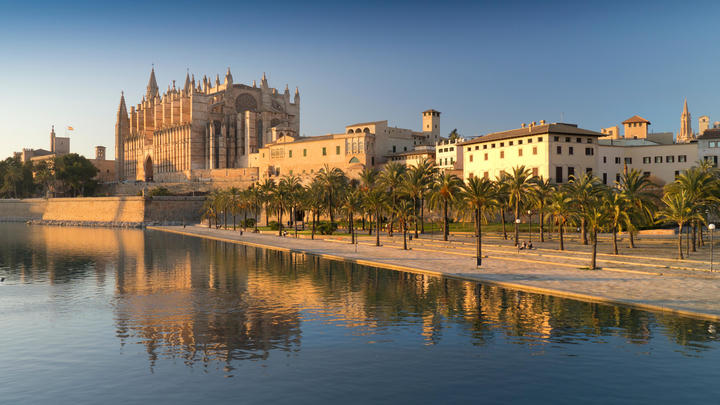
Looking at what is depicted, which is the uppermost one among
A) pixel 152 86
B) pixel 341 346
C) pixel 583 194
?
pixel 152 86

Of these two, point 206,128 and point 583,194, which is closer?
point 583,194

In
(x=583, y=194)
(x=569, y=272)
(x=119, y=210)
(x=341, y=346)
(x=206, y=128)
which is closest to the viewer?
(x=341, y=346)

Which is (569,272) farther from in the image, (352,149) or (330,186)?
(352,149)

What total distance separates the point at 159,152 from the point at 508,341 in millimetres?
142932

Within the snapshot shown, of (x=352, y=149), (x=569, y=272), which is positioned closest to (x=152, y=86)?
(x=352, y=149)

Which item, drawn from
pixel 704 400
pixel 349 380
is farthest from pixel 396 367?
pixel 704 400

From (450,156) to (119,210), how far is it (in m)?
66.6

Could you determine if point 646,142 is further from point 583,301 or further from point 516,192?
point 583,301

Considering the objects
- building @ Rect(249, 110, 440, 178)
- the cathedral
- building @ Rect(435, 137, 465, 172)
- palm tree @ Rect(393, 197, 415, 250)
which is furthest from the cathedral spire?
palm tree @ Rect(393, 197, 415, 250)

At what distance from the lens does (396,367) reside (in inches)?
612

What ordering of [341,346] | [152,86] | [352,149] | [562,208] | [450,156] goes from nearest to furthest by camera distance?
1. [341,346]
2. [562,208]
3. [450,156]
4. [352,149]
5. [152,86]

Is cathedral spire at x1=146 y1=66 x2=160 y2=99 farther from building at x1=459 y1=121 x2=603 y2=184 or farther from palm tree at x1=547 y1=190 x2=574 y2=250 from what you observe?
palm tree at x1=547 y1=190 x2=574 y2=250

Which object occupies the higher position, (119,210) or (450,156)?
(450,156)

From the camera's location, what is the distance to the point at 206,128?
135 metres
